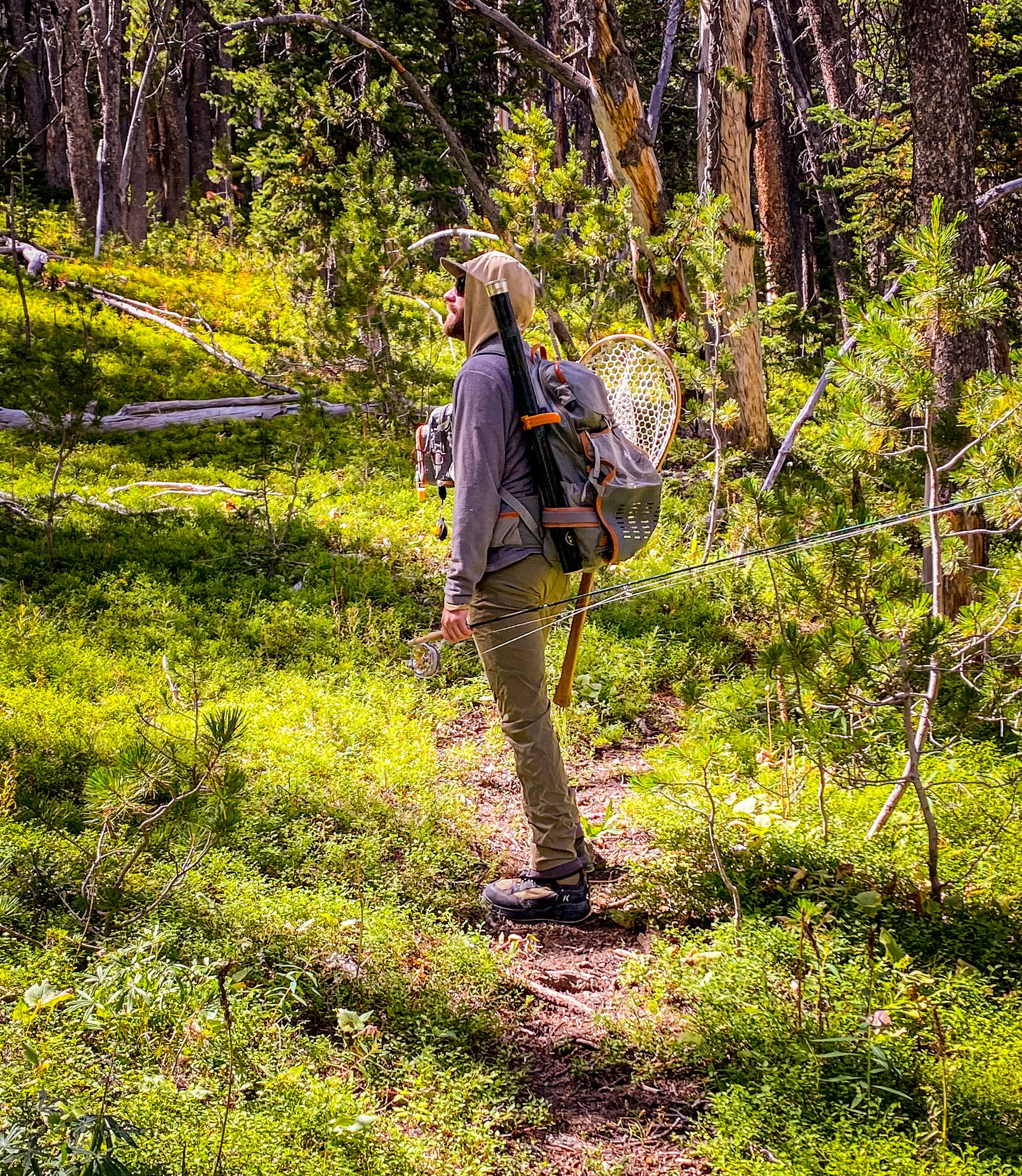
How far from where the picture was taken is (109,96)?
2070 centimetres

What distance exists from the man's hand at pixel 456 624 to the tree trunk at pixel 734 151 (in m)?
5.97

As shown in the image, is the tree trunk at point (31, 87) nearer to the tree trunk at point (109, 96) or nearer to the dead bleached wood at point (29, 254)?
the tree trunk at point (109, 96)

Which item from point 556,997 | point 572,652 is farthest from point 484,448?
point 556,997

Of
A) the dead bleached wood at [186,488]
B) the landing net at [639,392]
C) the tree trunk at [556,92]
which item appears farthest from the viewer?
the tree trunk at [556,92]

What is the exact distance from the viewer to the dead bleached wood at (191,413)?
407 inches

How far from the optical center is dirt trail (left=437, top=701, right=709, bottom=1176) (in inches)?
118

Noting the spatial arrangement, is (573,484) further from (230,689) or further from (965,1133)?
(230,689)

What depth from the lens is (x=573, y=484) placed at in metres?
3.77

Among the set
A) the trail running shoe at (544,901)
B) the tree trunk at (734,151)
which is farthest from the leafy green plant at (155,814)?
the tree trunk at (734,151)

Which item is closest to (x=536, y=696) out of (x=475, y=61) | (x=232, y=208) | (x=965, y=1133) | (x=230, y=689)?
(x=965, y=1133)

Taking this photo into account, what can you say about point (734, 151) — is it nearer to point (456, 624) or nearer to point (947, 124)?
point (947, 124)

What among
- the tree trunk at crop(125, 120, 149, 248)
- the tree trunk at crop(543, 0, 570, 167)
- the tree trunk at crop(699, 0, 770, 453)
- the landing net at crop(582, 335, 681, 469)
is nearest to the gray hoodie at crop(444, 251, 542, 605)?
the landing net at crop(582, 335, 681, 469)

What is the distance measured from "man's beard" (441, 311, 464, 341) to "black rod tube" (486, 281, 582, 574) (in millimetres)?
213

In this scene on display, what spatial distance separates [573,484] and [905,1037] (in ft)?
7.16
